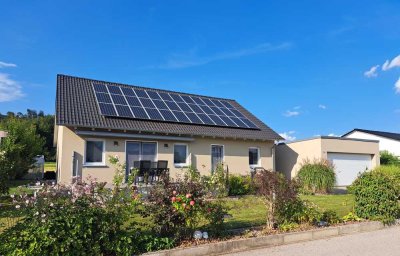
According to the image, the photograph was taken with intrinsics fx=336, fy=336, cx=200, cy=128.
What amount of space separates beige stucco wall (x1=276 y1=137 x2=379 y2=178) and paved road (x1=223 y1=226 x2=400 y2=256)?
12.6 metres

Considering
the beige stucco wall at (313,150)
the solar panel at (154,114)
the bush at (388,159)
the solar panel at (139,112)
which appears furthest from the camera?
the bush at (388,159)

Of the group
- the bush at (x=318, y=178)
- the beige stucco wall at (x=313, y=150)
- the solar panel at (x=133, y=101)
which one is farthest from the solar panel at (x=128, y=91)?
the beige stucco wall at (x=313, y=150)

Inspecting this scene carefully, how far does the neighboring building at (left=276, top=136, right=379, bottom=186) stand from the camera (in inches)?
803

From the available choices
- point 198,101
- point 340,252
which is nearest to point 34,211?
point 340,252

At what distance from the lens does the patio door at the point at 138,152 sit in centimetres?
1565

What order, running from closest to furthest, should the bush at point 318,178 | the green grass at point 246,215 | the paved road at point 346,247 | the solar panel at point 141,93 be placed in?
the paved road at point 346,247 < the green grass at point 246,215 < the bush at point 318,178 < the solar panel at point 141,93

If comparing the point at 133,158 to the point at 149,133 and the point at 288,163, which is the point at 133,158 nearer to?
the point at 149,133

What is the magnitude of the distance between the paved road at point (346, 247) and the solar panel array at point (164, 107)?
436 inches

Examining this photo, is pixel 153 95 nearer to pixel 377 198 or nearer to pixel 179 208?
pixel 377 198

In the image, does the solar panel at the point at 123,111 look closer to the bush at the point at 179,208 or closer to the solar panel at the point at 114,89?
the solar panel at the point at 114,89

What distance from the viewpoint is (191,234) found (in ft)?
21.3

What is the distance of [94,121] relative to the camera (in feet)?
49.0

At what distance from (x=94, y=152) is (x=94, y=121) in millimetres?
1379

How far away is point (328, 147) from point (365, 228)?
497 inches
